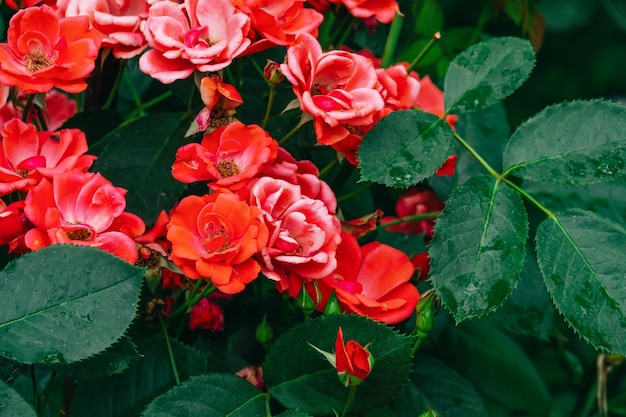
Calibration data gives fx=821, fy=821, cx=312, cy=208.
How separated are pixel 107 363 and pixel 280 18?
31 centimetres

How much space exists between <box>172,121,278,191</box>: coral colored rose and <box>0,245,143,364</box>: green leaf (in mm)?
104

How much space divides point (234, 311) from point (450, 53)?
1.55ft

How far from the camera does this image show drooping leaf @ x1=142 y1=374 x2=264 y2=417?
602 millimetres

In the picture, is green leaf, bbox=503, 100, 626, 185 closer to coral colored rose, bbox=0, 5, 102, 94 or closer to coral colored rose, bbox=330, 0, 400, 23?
coral colored rose, bbox=330, 0, 400, 23

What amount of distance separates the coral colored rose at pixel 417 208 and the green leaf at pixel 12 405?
49 centimetres

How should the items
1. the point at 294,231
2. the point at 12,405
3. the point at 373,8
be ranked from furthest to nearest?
the point at 373,8, the point at 294,231, the point at 12,405

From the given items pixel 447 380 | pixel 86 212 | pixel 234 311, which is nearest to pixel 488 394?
pixel 447 380

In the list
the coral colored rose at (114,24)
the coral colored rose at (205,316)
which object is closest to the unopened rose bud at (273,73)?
the coral colored rose at (114,24)

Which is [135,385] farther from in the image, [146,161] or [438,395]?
[438,395]

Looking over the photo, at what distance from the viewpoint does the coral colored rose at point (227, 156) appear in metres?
0.64

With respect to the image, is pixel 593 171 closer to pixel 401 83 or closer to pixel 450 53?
pixel 401 83

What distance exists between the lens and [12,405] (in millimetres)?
543

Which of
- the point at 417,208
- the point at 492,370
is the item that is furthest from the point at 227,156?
the point at 492,370

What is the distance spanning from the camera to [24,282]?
575 millimetres
